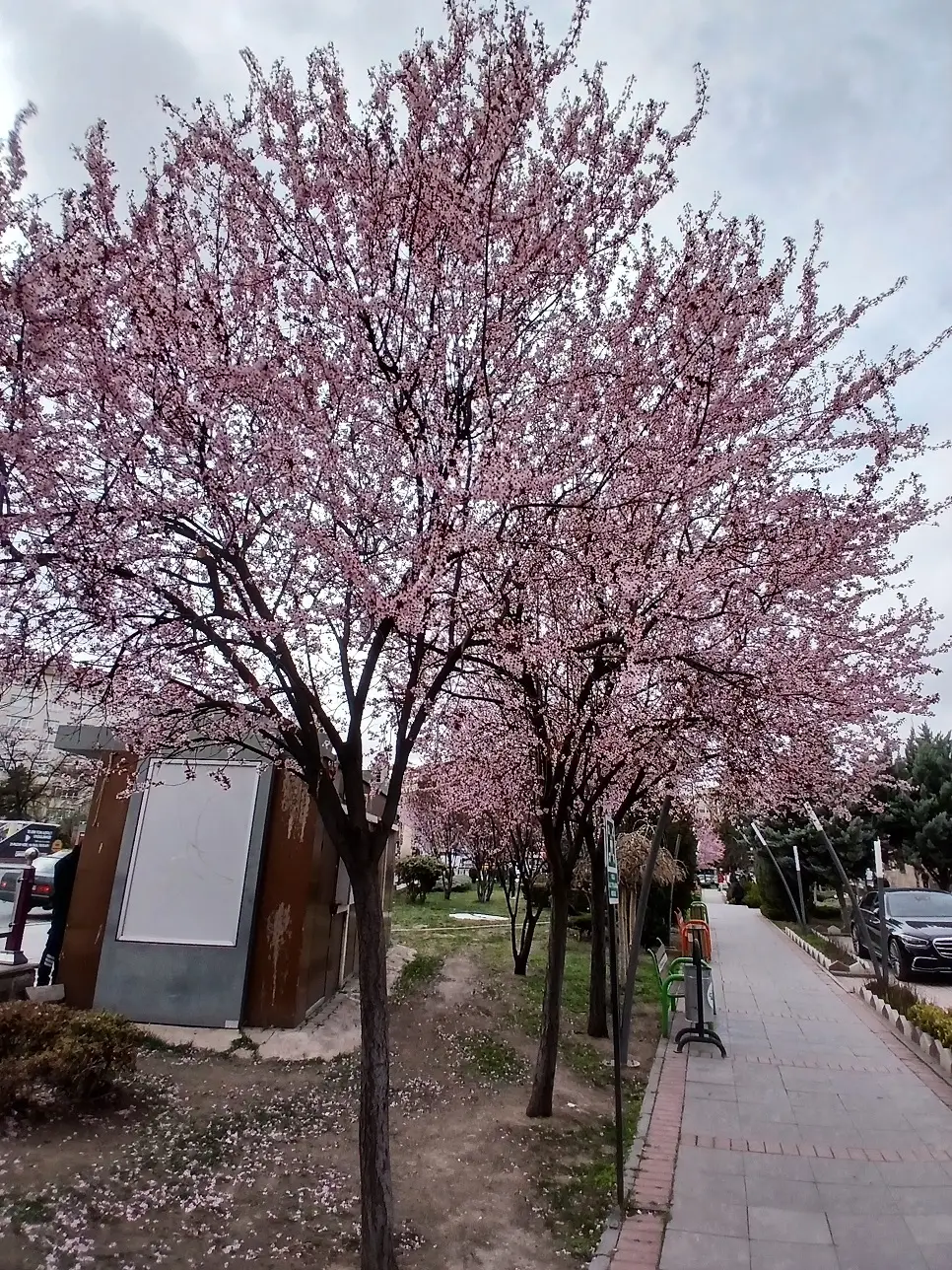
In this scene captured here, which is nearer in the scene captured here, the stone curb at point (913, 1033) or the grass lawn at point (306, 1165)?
the grass lawn at point (306, 1165)

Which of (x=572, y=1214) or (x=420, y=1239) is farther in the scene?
(x=572, y=1214)

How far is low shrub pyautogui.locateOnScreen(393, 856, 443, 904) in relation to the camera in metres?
26.3

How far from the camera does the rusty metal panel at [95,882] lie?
852 centimetres

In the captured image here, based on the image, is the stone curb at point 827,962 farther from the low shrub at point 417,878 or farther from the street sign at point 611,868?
the street sign at point 611,868

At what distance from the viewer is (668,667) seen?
7.30 meters

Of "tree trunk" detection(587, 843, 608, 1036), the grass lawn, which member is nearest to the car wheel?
"tree trunk" detection(587, 843, 608, 1036)

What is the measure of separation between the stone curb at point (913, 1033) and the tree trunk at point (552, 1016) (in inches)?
176

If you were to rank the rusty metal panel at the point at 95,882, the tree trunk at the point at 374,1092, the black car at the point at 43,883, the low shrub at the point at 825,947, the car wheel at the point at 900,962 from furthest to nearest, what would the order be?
1. the low shrub at the point at 825,947
2. the black car at the point at 43,883
3. the car wheel at the point at 900,962
4. the rusty metal panel at the point at 95,882
5. the tree trunk at the point at 374,1092

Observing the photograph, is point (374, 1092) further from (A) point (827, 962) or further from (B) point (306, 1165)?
(A) point (827, 962)

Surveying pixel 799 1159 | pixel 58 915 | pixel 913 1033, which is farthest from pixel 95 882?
pixel 913 1033

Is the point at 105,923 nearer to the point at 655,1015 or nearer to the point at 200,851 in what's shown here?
the point at 200,851

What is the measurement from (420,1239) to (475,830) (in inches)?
596

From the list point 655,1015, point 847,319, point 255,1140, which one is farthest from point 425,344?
point 655,1015

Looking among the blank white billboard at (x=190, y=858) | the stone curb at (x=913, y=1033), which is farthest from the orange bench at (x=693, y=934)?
the blank white billboard at (x=190, y=858)
